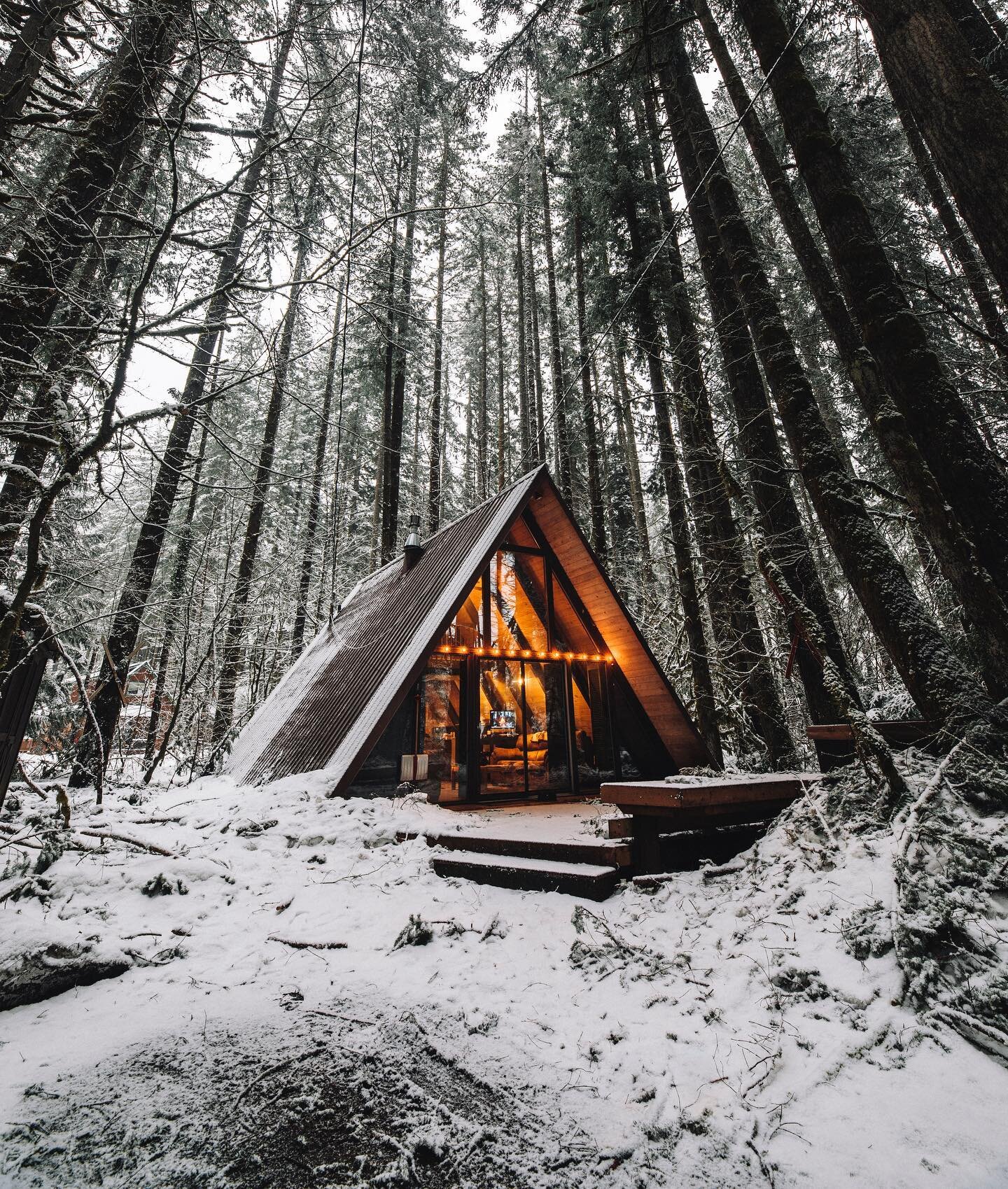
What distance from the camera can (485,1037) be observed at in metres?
2.30

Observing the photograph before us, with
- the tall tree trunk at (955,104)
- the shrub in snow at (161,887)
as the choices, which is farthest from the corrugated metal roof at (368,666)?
the tall tree trunk at (955,104)

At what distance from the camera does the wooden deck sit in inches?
145

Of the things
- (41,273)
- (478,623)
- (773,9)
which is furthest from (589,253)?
(41,273)

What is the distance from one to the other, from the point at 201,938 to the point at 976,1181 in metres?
3.60

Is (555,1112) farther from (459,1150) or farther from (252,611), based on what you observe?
(252,611)

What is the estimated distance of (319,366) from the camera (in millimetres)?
20281

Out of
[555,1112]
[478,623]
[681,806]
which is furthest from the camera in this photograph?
[478,623]

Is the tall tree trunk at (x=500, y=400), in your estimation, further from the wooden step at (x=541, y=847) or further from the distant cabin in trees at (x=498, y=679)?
the wooden step at (x=541, y=847)

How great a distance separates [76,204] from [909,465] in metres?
6.84

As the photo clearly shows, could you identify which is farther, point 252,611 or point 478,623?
point 252,611

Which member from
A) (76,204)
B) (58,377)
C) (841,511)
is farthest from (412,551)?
(841,511)

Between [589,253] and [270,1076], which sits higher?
[589,253]

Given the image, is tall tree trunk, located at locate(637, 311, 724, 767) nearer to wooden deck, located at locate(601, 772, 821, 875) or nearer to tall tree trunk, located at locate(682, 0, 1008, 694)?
tall tree trunk, located at locate(682, 0, 1008, 694)

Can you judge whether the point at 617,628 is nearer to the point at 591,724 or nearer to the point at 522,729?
the point at 591,724
